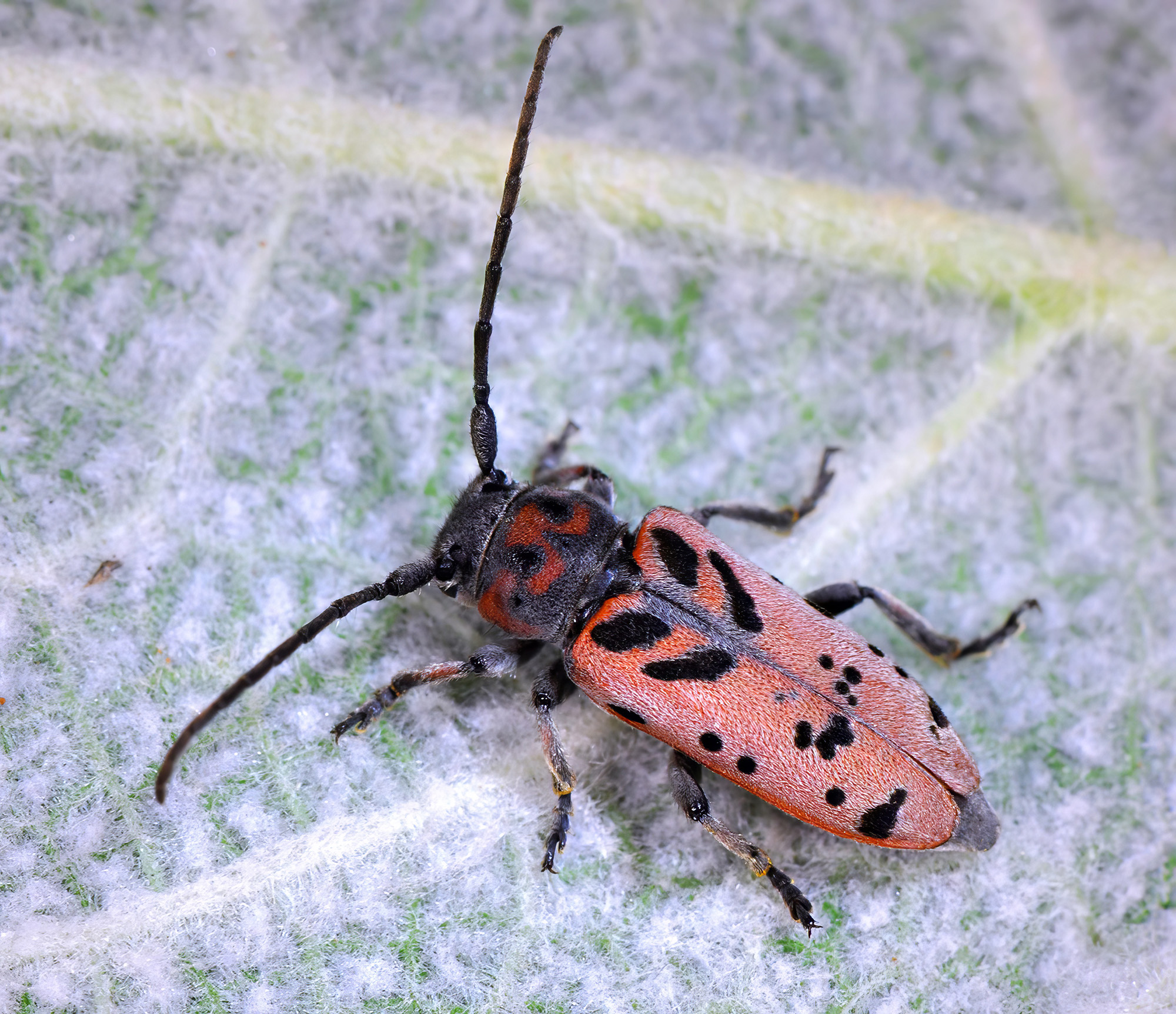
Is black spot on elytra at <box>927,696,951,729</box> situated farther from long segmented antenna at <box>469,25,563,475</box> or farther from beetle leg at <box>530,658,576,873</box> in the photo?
long segmented antenna at <box>469,25,563,475</box>

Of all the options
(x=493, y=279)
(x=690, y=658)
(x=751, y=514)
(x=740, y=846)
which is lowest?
(x=740, y=846)

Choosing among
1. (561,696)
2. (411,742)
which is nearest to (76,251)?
(411,742)

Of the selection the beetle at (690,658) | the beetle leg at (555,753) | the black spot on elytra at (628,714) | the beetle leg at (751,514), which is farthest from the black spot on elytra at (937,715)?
the beetle leg at (555,753)

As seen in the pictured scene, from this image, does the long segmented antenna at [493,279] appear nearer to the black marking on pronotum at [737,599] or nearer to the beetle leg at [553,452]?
the beetle leg at [553,452]

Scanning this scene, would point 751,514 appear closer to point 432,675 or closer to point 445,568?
point 445,568

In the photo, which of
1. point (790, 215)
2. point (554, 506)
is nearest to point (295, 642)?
point (554, 506)

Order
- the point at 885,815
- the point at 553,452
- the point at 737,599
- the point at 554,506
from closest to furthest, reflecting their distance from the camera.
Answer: the point at 885,815 < the point at 737,599 < the point at 554,506 < the point at 553,452

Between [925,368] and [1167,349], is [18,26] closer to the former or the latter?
[925,368]

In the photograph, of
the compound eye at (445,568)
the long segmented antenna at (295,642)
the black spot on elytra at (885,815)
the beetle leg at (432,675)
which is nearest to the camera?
the long segmented antenna at (295,642)
